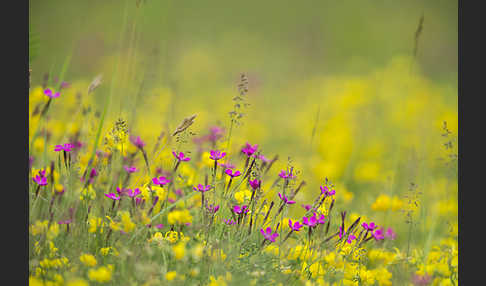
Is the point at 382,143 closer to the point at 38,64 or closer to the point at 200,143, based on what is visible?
the point at 200,143

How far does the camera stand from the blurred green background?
2.95 meters

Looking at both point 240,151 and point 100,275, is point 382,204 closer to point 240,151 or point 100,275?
point 240,151

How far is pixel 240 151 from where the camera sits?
6.57ft

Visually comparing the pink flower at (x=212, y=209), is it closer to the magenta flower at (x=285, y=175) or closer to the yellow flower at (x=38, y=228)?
the magenta flower at (x=285, y=175)

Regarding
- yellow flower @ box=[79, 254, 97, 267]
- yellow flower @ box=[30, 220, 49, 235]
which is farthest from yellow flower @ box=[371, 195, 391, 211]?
yellow flower @ box=[30, 220, 49, 235]

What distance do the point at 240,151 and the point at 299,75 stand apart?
4900 millimetres

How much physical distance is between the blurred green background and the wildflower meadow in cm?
3

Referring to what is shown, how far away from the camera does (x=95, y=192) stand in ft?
5.53

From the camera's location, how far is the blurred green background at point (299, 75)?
116 inches

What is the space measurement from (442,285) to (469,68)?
3.08 ft

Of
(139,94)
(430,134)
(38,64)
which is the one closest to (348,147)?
(430,134)

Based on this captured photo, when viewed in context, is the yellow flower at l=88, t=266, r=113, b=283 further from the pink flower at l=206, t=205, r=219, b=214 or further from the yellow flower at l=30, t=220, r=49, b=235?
the pink flower at l=206, t=205, r=219, b=214

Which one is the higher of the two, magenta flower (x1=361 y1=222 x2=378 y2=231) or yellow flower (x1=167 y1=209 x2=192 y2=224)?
yellow flower (x1=167 y1=209 x2=192 y2=224)

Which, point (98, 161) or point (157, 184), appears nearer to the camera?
point (157, 184)
